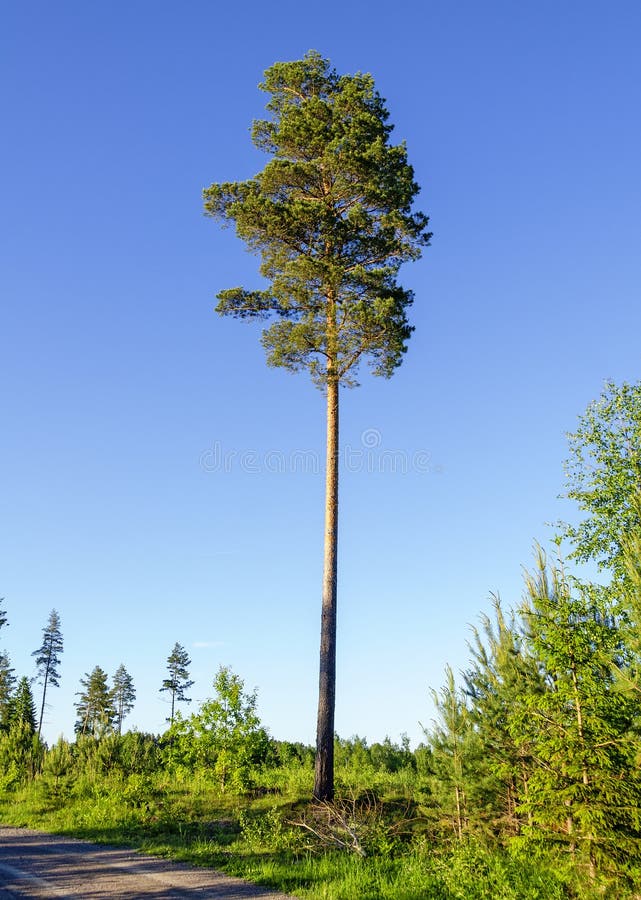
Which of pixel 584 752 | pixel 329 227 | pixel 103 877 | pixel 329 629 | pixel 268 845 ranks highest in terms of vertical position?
pixel 329 227

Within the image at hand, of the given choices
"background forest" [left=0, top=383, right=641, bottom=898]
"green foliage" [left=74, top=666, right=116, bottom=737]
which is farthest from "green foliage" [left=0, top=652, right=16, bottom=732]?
"background forest" [left=0, top=383, right=641, bottom=898]

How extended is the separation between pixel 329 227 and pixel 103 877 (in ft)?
54.3

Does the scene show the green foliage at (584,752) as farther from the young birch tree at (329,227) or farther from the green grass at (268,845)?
the young birch tree at (329,227)

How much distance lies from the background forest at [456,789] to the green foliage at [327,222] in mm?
9208

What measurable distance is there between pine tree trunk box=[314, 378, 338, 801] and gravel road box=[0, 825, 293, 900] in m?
4.65

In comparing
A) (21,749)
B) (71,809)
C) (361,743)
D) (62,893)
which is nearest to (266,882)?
(62,893)

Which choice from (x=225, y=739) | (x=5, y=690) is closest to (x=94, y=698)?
(x=5, y=690)

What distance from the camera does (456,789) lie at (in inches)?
435

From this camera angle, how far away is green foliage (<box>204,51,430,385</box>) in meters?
18.9

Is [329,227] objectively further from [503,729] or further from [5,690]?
[5,690]

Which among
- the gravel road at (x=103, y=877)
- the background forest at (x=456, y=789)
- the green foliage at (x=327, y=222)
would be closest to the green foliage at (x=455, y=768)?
the background forest at (x=456, y=789)

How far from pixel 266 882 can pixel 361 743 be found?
13855mm

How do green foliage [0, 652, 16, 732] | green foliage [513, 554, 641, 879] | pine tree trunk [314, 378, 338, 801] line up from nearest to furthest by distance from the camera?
green foliage [513, 554, 641, 879]
pine tree trunk [314, 378, 338, 801]
green foliage [0, 652, 16, 732]

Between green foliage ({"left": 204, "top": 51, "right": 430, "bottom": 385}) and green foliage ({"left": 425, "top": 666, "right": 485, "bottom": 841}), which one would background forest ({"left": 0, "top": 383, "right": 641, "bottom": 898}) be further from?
green foliage ({"left": 204, "top": 51, "right": 430, "bottom": 385})
